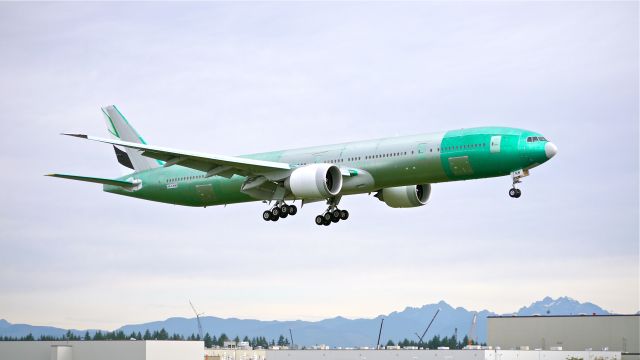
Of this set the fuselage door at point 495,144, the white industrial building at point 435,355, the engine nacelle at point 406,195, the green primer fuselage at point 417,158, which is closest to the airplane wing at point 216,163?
the green primer fuselage at point 417,158

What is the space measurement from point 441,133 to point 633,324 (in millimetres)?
69748

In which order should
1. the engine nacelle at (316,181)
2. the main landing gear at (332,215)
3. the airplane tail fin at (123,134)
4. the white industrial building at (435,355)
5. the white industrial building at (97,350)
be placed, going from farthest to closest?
the white industrial building at (435,355) < the white industrial building at (97,350) < the airplane tail fin at (123,134) < the main landing gear at (332,215) < the engine nacelle at (316,181)

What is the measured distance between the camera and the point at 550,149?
199 ft

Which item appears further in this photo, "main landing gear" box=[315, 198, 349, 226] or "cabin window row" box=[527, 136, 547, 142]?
"main landing gear" box=[315, 198, 349, 226]

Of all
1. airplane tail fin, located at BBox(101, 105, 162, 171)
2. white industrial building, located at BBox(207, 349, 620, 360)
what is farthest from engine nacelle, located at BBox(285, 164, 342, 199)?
white industrial building, located at BBox(207, 349, 620, 360)

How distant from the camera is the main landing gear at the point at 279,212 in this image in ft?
234

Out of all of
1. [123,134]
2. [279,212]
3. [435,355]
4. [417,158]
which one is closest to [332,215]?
[279,212]

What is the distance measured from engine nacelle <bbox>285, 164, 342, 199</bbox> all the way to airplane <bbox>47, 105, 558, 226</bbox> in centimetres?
7

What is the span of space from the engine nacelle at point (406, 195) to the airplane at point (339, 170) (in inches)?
2.9

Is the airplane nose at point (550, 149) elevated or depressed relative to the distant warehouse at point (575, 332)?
elevated

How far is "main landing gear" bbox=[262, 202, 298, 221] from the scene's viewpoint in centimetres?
7144

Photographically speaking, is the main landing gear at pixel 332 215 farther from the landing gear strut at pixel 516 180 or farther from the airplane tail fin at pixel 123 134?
the airplane tail fin at pixel 123 134

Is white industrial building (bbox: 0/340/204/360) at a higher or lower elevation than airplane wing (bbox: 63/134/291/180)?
lower

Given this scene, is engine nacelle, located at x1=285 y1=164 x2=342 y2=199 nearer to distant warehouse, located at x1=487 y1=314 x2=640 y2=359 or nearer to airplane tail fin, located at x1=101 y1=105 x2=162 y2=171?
airplane tail fin, located at x1=101 y1=105 x2=162 y2=171
